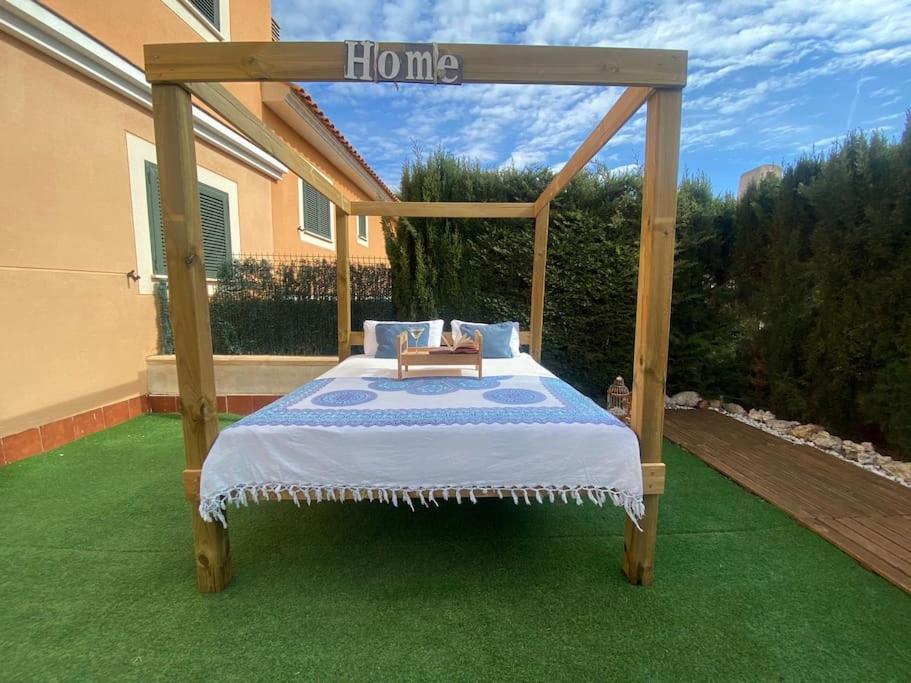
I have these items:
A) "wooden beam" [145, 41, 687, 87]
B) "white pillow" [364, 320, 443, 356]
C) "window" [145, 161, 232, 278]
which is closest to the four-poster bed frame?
"wooden beam" [145, 41, 687, 87]

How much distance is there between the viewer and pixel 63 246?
11.7 ft

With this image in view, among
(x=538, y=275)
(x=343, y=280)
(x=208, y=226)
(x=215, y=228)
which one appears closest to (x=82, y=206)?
(x=208, y=226)

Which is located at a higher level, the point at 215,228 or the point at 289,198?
the point at 289,198

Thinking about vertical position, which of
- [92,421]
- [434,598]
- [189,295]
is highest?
[189,295]

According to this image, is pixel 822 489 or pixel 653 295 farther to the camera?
pixel 822 489

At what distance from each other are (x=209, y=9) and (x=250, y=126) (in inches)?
184

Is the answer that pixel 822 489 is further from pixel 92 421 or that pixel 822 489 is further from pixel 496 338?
pixel 92 421

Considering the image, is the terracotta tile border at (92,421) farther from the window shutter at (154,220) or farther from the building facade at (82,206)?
the window shutter at (154,220)

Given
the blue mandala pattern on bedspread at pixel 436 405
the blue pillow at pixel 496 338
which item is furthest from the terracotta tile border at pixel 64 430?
the blue pillow at pixel 496 338

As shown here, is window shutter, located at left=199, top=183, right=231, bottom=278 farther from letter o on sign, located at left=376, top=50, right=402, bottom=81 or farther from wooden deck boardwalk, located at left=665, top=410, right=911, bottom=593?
wooden deck boardwalk, located at left=665, top=410, right=911, bottom=593

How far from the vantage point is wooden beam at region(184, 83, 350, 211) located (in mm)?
1810

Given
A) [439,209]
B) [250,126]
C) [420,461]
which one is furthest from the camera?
[439,209]

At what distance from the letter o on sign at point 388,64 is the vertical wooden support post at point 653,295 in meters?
1.04

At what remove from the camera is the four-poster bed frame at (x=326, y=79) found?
64.5 inches
